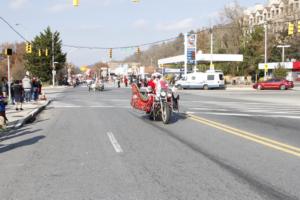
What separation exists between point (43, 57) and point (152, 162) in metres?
82.7

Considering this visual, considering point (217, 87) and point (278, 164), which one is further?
point (217, 87)

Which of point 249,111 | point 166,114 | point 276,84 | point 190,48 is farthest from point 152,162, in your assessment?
point 190,48

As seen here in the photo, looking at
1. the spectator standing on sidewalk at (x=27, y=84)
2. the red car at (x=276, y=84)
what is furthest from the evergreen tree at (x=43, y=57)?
the spectator standing on sidewalk at (x=27, y=84)

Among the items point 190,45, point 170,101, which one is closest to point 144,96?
point 170,101

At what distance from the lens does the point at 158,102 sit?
1638cm

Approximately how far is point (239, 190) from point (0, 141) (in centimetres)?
779

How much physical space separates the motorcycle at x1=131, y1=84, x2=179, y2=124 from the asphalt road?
1.00 m

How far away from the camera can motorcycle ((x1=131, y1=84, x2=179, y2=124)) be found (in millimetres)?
15867

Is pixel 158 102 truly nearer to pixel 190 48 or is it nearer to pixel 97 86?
pixel 97 86

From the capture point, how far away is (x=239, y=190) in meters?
6.65

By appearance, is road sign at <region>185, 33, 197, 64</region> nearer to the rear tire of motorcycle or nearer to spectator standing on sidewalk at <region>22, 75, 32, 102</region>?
spectator standing on sidewalk at <region>22, 75, 32, 102</region>

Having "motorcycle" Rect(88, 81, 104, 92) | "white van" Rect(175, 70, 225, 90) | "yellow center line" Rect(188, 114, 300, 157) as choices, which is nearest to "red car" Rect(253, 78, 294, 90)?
"white van" Rect(175, 70, 225, 90)

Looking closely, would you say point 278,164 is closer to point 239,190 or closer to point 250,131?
point 239,190

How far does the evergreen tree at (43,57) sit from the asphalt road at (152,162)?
75.6m
